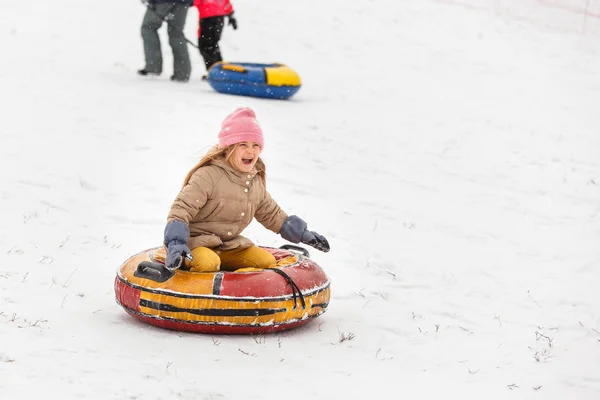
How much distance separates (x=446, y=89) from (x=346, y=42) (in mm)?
4020

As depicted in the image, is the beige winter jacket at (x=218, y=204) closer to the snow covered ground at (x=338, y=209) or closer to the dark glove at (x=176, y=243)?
the dark glove at (x=176, y=243)

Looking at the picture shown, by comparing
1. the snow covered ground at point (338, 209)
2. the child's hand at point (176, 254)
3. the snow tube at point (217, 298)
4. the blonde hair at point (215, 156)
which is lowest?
the snow covered ground at point (338, 209)

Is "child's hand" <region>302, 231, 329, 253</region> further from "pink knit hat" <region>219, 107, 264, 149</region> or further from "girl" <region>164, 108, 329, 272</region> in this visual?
"pink knit hat" <region>219, 107, 264, 149</region>

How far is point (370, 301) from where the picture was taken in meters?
6.10

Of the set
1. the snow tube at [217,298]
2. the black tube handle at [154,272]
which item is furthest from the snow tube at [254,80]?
the black tube handle at [154,272]

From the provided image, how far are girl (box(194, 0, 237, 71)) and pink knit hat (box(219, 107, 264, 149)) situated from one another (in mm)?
8215

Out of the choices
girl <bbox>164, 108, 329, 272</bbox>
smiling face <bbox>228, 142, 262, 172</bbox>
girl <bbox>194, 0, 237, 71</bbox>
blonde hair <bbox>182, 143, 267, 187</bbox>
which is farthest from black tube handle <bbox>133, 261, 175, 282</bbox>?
girl <bbox>194, 0, 237, 71</bbox>

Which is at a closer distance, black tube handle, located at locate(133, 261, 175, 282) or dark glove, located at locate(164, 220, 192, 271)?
dark glove, located at locate(164, 220, 192, 271)

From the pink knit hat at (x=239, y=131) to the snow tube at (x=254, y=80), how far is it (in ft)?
23.2

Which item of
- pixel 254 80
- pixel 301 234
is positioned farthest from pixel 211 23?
pixel 301 234

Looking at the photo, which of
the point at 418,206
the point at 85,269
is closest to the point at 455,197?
the point at 418,206

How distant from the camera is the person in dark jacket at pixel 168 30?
12562 mm

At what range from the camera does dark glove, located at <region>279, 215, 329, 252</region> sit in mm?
5617

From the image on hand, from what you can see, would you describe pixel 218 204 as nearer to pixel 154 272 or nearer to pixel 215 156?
pixel 215 156
